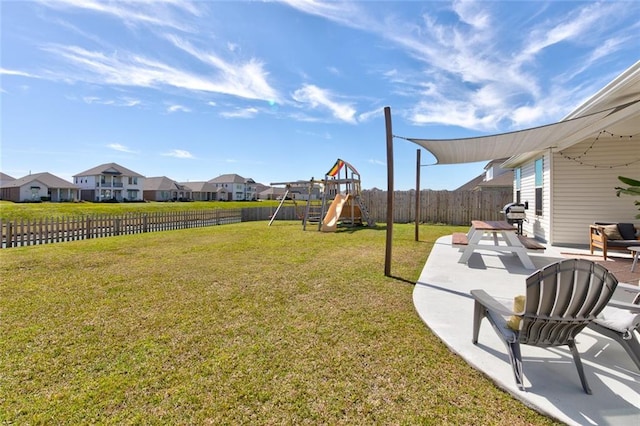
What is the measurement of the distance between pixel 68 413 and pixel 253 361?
4.03ft

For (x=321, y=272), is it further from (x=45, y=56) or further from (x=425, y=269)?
(x=45, y=56)

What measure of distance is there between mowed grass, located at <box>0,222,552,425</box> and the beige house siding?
222 inches

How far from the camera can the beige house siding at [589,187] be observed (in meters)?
7.36

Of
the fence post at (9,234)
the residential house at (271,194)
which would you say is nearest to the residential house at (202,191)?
the residential house at (271,194)

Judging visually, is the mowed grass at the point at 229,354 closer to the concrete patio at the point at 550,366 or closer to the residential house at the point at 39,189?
the concrete patio at the point at 550,366

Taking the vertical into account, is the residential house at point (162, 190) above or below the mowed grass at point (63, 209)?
above

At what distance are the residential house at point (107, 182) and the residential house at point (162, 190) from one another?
4975 millimetres

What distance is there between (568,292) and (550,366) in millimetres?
841

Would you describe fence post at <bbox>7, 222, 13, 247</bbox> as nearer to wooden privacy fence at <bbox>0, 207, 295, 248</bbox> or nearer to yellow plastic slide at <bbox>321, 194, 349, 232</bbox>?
wooden privacy fence at <bbox>0, 207, 295, 248</bbox>

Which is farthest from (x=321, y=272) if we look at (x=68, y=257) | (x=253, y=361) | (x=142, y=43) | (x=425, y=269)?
(x=142, y=43)

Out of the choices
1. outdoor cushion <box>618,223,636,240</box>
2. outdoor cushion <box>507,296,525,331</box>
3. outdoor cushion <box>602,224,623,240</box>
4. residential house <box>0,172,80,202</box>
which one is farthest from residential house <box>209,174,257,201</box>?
outdoor cushion <box>507,296,525,331</box>

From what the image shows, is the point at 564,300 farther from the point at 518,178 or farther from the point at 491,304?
the point at 518,178

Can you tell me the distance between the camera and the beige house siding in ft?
24.2

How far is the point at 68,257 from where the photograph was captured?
22.6 ft
